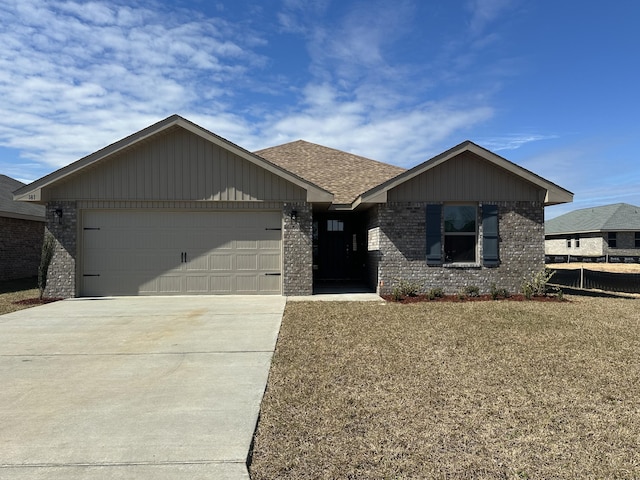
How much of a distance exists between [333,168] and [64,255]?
10.4 meters

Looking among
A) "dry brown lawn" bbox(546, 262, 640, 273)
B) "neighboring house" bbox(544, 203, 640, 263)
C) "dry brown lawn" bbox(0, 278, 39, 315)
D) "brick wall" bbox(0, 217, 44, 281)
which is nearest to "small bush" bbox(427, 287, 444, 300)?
→ "dry brown lawn" bbox(0, 278, 39, 315)

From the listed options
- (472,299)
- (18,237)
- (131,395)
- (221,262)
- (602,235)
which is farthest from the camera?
→ (602,235)

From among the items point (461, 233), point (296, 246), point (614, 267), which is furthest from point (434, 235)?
point (614, 267)

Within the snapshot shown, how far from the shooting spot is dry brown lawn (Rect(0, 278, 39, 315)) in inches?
406

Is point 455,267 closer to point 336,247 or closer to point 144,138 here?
point 336,247

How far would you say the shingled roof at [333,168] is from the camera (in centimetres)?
Result: 1505

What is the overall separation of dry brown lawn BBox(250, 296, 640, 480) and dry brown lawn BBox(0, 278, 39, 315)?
7443 millimetres

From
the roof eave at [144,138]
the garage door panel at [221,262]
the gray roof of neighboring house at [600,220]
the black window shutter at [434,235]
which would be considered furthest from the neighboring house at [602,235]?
the garage door panel at [221,262]

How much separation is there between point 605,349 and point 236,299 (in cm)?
836

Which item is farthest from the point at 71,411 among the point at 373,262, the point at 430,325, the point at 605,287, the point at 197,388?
the point at 605,287

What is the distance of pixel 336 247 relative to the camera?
53.7 ft

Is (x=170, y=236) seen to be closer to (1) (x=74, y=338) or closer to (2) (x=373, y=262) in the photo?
(1) (x=74, y=338)

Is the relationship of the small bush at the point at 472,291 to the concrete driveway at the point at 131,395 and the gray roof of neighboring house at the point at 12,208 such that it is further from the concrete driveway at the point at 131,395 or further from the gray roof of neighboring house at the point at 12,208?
the gray roof of neighboring house at the point at 12,208

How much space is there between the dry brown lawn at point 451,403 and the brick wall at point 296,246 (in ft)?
13.8
